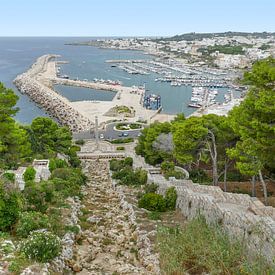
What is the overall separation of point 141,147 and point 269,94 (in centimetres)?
1438

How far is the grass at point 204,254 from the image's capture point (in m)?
8.04

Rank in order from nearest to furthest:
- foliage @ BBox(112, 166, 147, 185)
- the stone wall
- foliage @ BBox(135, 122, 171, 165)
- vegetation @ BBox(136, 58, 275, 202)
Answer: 1. the stone wall
2. vegetation @ BBox(136, 58, 275, 202)
3. foliage @ BBox(112, 166, 147, 185)
4. foliage @ BBox(135, 122, 171, 165)

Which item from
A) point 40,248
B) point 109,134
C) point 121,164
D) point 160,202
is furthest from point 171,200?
point 109,134

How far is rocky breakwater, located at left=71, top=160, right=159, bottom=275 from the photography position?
35.3 ft

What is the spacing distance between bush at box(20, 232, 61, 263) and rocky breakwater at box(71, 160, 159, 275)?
1071mm

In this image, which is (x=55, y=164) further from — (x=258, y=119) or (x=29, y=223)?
(x=258, y=119)

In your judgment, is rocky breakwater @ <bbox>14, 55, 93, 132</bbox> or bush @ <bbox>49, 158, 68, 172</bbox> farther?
rocky breakwater @ <bbox>14, 55, 93, 132</bbox>

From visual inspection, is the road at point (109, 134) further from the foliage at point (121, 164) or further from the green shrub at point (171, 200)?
the green shrub at point (171, 200)

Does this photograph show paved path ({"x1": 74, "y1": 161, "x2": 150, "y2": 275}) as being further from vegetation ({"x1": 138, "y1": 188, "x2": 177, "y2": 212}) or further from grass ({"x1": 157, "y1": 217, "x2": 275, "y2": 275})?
grass ({"x1": 157, "y1": 217, "x2": 275, "y2": 275})

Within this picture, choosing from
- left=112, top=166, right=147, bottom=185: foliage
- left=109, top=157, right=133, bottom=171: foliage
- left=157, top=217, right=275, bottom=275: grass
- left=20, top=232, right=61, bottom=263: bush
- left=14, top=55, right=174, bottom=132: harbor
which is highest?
left=157, top=217, right=275, bottom=275: grass

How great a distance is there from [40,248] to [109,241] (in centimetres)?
A: 385

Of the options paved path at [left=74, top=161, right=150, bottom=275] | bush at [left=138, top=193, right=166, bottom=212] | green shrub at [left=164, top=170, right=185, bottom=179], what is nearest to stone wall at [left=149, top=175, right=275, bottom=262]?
bush at [left=138, top=193, right=166, bottom=212]

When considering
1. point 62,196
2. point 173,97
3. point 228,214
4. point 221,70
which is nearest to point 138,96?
point 173,97

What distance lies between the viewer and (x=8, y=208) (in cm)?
1128
